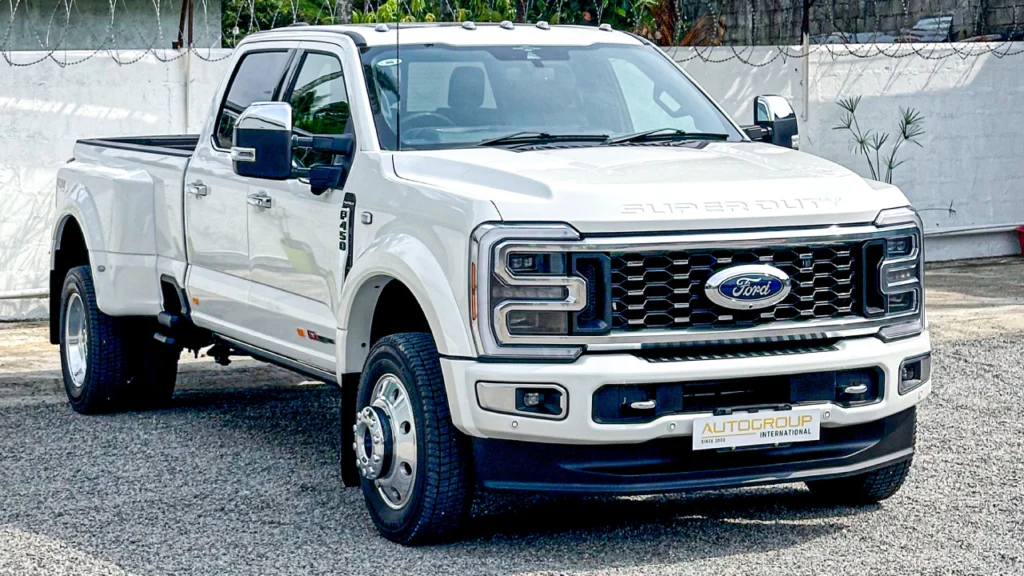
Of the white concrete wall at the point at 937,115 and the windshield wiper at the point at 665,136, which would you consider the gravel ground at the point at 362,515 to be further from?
the white concrete wall at the point at 937,115

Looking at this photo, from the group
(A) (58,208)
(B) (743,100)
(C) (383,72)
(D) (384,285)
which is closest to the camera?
(D) (384,285)

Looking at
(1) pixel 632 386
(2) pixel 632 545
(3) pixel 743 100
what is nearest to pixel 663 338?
(1) pixel 632 386

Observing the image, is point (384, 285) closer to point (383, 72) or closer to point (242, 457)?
point (383, 72)

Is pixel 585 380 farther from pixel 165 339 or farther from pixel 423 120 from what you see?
pixel 165 339

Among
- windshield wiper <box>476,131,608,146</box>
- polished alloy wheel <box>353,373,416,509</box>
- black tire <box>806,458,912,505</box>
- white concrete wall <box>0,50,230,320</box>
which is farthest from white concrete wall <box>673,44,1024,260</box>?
polished alloy wheel <box>353,373,416,509</box>

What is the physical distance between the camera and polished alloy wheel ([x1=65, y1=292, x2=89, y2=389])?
8867mm

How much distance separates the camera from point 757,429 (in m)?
5.43

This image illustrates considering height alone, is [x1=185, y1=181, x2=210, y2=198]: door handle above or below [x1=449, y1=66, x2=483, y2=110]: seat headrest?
below

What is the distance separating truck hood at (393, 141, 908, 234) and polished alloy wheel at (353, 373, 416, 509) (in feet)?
2.59

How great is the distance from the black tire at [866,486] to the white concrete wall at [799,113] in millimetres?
7004

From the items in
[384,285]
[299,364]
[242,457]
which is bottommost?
[242,457]

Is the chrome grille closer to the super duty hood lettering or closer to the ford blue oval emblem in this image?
the ford blue oval emblem

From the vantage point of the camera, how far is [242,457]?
7.52 meters

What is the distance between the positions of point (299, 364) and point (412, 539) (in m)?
1.53
